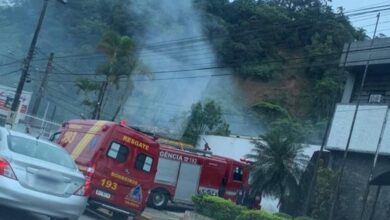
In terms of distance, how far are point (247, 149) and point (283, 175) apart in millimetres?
12063

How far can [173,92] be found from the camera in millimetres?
55594

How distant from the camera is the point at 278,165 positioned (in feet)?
60.6

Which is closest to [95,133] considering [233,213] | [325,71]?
[233,213]

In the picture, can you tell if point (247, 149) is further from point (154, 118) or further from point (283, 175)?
→ point (154, 118)

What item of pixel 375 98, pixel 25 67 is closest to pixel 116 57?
pixel 25 67

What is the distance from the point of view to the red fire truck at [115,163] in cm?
1338

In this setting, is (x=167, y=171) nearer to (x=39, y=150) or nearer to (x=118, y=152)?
(x=118, y=152)

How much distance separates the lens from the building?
17844mm

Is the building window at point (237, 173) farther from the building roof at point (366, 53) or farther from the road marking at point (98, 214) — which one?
the road marking at point (98, 214)

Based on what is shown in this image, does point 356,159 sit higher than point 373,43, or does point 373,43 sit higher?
point 373,43

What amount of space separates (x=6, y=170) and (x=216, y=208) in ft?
25.1

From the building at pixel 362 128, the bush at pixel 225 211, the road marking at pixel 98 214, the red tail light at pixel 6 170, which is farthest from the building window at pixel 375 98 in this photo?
the red tail light at pixel 6 170

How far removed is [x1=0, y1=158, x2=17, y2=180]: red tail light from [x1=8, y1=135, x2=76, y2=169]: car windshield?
0.52 metres

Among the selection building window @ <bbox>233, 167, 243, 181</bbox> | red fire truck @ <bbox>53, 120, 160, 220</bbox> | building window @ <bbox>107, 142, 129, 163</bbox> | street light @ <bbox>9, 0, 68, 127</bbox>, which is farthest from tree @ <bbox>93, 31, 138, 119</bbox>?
building window @ <bbox>107, 142, 129, 163</bbox>
